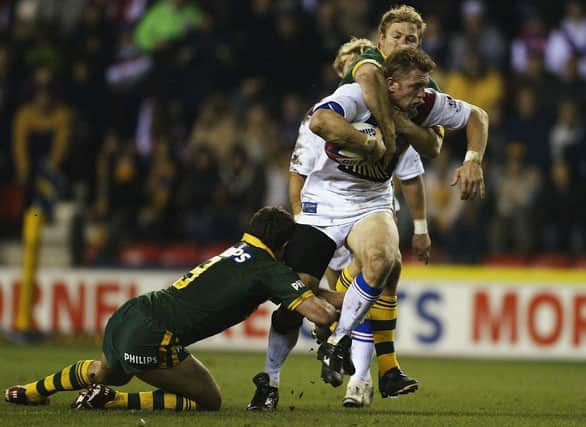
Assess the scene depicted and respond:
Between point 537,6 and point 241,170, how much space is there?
15.5 ft

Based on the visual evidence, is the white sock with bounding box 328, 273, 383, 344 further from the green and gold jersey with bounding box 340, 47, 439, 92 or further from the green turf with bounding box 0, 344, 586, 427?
the green and gold jersey with bounding box 340, 47, 439, 92

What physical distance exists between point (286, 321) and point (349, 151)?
1.04 m

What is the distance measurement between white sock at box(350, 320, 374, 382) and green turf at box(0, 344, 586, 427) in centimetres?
24

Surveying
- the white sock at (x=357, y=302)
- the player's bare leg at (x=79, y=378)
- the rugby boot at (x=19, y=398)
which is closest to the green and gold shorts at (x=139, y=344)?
the player's bare leg at (x=79, y=378)

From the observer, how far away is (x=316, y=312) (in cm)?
666

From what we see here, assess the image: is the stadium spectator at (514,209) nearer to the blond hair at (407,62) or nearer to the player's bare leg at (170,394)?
the blond hair at (407,62)

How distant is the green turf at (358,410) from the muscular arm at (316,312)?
54cm

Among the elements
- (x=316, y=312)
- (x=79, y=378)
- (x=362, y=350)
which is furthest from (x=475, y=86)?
(x=79, y=378)

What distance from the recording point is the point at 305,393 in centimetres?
881

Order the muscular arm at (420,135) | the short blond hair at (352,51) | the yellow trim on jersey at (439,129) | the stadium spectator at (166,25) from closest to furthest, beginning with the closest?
the muscular arm at (420,135)
the yellow trim on jersey at (439,129)
the short blond hair at (352,51)
the stadium spectator at (166,25)

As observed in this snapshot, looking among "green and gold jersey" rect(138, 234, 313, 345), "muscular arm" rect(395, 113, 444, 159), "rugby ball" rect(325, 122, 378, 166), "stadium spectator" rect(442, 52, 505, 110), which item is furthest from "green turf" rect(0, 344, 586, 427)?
"stadium spectator" rect(442, 52, 505, 110)

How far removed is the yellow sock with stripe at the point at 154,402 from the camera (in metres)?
7.22

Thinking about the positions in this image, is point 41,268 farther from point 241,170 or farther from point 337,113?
point 337,113

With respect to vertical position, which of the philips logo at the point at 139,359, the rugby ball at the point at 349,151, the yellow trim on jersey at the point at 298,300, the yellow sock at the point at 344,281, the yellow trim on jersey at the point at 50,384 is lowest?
the yellow trim on jersey at the point at 50,384
